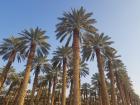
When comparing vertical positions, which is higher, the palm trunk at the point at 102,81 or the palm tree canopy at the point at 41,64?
the palm tree canopy at the point at 41,64

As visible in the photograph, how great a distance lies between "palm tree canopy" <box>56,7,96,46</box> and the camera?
33406mm

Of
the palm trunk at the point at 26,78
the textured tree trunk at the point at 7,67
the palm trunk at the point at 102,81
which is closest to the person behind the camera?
the palm trunk at the point at 26,78

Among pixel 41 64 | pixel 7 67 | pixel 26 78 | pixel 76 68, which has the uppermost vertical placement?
pixel 41 64

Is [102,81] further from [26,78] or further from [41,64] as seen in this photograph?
[41,64]

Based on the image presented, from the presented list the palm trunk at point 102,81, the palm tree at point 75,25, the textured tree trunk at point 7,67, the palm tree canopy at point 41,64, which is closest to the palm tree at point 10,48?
the textured tree trunk at point 7,67

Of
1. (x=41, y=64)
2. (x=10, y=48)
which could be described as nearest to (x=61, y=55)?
(x=41, y=64)

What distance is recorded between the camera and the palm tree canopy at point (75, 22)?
33.4 m

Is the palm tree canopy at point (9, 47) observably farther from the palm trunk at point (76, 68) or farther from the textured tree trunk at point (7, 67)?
the palm trunk at point (76, 68)

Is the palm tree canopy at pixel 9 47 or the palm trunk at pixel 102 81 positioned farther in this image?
the palm tree canopy at pixel 9 47

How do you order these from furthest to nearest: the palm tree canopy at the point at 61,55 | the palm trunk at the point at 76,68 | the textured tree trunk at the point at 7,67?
the palm tree canopy at the point at 61,55 < the textured tree trunk at the point at 7,67 < the palm trunk at the point at 76,68

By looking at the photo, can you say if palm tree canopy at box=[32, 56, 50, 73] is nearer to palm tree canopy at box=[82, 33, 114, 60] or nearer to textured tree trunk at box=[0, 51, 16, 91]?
textured tree trunk at box=[0, 51, 16, 91]

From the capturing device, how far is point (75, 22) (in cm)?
3322

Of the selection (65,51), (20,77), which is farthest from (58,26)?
(20,77)

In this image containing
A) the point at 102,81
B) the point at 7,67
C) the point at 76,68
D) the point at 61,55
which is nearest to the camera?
the point at 76,68
